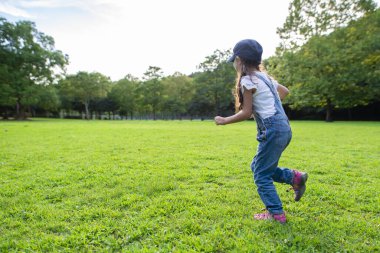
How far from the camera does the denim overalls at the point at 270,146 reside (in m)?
2.53

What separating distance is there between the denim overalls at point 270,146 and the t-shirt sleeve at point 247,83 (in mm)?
149

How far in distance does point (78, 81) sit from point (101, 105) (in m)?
11.8

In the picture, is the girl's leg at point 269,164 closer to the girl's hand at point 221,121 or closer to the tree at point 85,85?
the girl's hand at point 221,121

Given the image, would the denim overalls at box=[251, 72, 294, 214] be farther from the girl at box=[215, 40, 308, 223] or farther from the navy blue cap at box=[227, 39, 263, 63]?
the navy blue cap at box=[227, 39, 263, 63]

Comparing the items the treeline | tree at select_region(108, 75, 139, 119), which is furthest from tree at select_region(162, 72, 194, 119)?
tree at select_region(108, 75, 139, 119)

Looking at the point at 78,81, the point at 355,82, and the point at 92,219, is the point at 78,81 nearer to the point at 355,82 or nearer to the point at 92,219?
the point at 355,82

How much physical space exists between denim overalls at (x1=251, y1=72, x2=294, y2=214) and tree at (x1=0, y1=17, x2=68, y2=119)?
40654 mm

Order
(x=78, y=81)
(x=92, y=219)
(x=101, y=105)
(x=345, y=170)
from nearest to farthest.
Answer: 1. (x=92, y=219)
2. (x=345, y=170)
3. (x=78, y=81)
4. (x=101, y=105)

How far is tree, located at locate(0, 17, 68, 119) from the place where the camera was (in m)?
35.3

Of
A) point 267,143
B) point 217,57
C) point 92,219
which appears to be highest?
point 217,57

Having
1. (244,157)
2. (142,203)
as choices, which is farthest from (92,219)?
(244,157)

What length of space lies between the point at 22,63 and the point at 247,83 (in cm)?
4484

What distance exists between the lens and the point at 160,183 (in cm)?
406

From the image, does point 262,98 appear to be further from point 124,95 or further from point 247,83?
point 124,95
